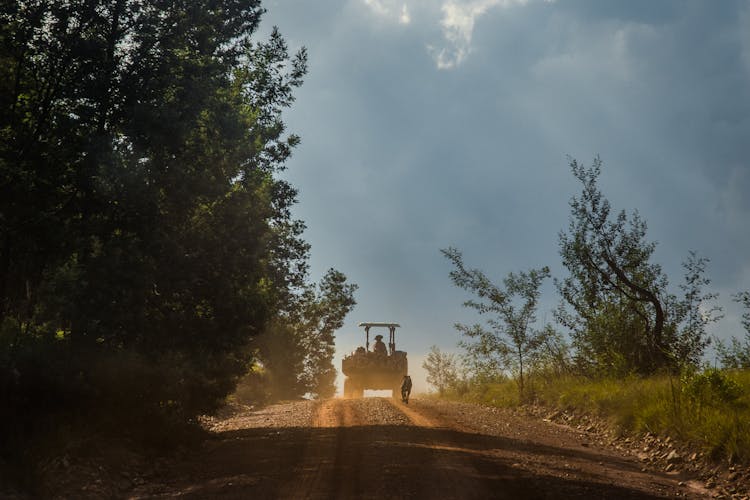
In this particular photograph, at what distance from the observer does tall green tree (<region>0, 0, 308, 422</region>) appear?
39.0 ft

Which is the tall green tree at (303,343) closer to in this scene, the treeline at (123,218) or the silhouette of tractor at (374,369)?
the silhouette of tractor at (374,369)

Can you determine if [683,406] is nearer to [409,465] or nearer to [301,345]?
[409,465]

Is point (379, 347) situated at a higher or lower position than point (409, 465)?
higher

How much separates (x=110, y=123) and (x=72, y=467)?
7.24 metres

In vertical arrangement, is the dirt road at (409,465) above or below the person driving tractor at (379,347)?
below

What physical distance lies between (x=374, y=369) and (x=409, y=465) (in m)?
24.4

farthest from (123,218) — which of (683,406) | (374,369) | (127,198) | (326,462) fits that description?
(374,369)

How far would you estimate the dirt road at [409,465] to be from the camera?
28.1 feet

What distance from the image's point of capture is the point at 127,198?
1248 centimetres

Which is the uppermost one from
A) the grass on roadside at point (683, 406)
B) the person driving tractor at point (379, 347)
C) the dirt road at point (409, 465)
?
the person driving tractor at point (379, 347)

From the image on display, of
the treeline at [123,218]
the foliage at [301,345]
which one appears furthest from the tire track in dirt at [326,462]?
the foliage at [301,345]

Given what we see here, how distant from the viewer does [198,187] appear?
45.4 ft

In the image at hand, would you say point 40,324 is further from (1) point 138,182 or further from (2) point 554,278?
(2) point 554,278

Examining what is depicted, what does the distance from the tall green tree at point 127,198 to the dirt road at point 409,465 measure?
7.26 ft
